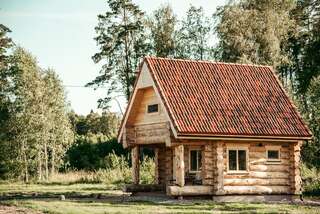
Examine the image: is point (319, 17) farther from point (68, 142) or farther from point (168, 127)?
point (168, 127)

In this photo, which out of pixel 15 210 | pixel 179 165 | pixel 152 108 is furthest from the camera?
pixel 152 108

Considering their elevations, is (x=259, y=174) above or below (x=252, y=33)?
below

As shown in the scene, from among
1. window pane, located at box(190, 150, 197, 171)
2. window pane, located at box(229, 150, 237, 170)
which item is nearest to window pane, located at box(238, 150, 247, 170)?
window pane, located at box(229, 150, 237, 170)

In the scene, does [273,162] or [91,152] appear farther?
[91,152]

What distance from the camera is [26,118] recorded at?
48219mm

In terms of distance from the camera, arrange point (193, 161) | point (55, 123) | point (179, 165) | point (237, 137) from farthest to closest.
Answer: point (55, 123) → point (193, 161) → point (237, 137) → point (179, 165)

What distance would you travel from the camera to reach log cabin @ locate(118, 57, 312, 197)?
→ 2764cm

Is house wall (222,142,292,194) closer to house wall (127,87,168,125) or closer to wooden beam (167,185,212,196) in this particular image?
wooden beam (167,185,212,196)

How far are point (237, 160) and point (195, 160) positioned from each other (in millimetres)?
2641

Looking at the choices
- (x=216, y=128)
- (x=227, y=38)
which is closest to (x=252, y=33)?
(x=227, y=38)

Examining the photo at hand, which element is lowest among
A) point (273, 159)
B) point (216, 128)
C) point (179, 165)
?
point (179, 165)

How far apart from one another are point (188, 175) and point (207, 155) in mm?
2720

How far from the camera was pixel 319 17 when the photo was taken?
204 ft

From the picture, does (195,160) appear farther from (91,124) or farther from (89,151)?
(91,124)
